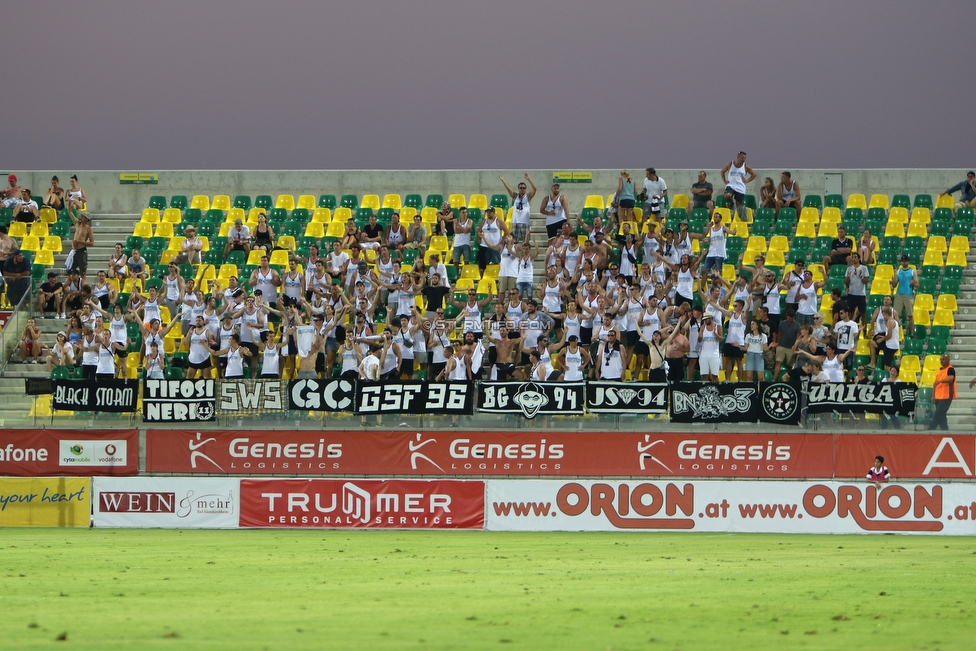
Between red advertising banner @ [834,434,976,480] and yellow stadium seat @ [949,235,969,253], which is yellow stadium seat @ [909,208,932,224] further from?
red advertising banner @ [834,434,976,480]

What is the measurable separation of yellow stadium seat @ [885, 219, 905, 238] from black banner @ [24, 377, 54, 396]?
61.1 ft

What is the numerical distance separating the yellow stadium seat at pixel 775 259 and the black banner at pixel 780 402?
620 cm

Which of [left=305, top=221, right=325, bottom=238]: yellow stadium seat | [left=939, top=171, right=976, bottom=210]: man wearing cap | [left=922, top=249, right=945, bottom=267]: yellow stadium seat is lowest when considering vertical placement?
[left=922, top=249, right=945, bottom=267]: yellow stadium seat

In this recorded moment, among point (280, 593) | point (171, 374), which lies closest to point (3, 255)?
point (171, 374)

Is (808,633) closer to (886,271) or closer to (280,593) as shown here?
(280,593)

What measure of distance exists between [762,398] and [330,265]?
989 centimetres

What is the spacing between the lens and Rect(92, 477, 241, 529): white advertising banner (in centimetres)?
2303

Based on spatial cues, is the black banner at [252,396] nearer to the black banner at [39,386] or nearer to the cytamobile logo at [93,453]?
the cytamobile logo at [93,453]

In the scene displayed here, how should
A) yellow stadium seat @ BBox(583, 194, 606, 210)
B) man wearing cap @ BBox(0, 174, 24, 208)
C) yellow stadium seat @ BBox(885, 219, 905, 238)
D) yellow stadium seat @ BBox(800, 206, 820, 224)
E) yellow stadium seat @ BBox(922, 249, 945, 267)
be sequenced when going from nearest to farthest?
yellow stadium seat @ BBox(922, 249, 945, 267) < yellow stadium seat @ BBox(885, 219, 905, 238) < yellow stadium seat @ BBox(800, 206, 820, 224) < yellow stadium seat @ BBox(583, 194, 606, 210) < man wearing cap @ BBox(0, 174, 24, 208)

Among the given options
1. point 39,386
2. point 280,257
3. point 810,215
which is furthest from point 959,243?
point 39,386

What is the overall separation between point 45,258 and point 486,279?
10861 mm

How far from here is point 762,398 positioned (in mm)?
22703

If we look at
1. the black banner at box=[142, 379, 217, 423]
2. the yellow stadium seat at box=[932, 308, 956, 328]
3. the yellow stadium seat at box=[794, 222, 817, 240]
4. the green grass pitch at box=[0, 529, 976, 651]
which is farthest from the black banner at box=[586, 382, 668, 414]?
the yellow stadium seat at box=[794, 222, 817, 240]

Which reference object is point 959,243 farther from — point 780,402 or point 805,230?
point 780,402
